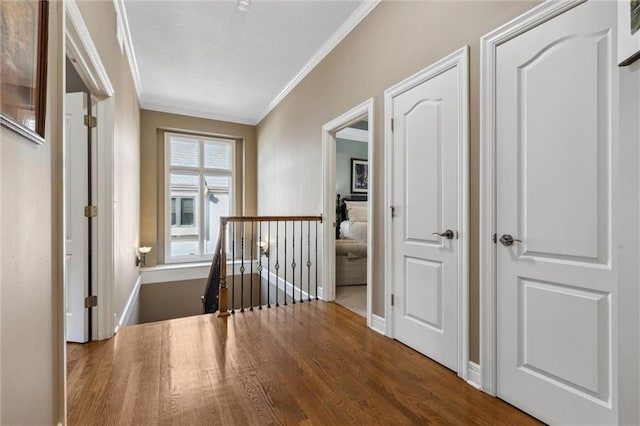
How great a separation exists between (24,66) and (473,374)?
251 centimetres

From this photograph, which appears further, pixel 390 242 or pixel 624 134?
pixel 390 242

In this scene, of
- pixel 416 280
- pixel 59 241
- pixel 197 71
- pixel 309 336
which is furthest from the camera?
pixel 197 71

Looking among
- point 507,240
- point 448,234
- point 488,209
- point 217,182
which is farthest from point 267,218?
point 217,182

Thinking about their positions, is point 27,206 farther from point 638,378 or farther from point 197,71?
point 197,71

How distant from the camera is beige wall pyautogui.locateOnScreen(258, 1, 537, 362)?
5.91ft

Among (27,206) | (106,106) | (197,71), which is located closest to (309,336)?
(27,206)

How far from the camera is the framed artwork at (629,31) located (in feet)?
2.97

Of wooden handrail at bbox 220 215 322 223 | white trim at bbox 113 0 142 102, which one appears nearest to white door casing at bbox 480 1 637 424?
wooden handrail at bbox 220 215 322 223

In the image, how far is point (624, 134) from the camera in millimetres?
946

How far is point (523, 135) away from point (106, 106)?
3.04 m

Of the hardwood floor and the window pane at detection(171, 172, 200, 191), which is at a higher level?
the window pane at detection(171, 172, 200, 191)

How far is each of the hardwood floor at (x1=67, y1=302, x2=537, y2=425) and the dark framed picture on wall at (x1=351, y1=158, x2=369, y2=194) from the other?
3.68 meters

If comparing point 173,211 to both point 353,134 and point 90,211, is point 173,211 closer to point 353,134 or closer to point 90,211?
point 90,211

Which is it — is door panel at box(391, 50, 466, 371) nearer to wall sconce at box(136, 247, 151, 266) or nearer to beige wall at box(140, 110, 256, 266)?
wall sconce at box(136, 247, 151, 266)
